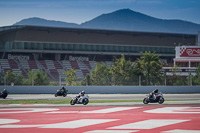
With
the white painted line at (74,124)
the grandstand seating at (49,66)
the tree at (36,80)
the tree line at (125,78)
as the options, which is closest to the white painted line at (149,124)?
the white painted line at (74,124)

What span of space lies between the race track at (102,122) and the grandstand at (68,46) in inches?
1830

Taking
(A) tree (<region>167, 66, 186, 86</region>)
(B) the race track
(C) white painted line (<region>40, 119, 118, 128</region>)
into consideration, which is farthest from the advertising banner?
(C) white painted line (<region>40, 119, 118, 128</region>)

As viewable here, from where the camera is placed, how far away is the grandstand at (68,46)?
70.7m

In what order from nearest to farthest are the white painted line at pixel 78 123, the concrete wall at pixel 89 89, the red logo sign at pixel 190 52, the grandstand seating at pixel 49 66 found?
the white painted line at pixel 78 123
the concrete wall at pixel 89 89
the red logo sign at pixel 190 52
the grandstand seating at pixel 49 66

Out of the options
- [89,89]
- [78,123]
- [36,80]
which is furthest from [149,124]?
[36,80]

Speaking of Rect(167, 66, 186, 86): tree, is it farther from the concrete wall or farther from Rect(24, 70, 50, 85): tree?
Rect(24, 70, 50, 85): tree

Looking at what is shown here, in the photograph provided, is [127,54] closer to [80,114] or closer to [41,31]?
[41,31]

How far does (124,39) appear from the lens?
7956 centimetres

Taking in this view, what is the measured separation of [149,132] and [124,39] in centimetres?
6557

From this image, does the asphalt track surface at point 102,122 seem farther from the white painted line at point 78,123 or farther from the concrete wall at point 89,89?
the concrete wall at point 89,89

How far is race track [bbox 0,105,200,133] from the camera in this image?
15194mm

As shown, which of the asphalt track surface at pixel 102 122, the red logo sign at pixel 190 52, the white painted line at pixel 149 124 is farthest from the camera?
the red logo sign at pixel 190 52

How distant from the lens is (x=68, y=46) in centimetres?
7531

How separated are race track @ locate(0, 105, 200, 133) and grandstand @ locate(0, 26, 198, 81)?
152ft
